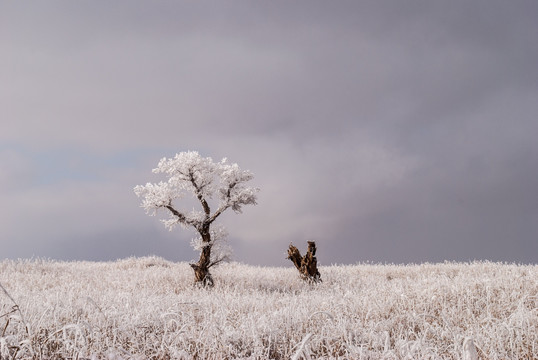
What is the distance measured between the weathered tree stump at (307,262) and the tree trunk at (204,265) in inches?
158

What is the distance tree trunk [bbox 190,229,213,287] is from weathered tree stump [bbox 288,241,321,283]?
4009 mm

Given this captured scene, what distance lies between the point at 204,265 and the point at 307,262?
171 inches

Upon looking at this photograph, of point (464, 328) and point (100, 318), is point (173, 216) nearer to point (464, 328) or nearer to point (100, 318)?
point (100, 318)

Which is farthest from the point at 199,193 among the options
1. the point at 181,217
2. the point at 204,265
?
the point at 204,265

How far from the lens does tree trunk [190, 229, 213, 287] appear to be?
15.6 meters

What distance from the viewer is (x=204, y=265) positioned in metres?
15.8

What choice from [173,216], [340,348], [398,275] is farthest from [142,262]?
[340,348]

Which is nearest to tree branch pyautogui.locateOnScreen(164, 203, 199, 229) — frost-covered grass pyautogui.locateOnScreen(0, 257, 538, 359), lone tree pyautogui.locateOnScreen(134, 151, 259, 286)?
lone tree pyautogui.locateOnScreen(134, 151, 259, 286)

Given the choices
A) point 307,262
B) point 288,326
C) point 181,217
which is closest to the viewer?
point 288,326

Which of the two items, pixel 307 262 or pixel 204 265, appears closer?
pixel 204 265

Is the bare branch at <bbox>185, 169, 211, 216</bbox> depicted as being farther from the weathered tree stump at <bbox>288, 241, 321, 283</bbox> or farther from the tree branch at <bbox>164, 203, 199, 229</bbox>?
the weathered tree stump at <bbox>288, 241, 321, 283</bbox>

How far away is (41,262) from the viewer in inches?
765

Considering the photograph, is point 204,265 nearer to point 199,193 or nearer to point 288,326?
point 199,193

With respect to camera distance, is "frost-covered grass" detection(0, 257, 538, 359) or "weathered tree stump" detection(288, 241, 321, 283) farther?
"weathered tree stump" detection(288, 241, 321, 283)
